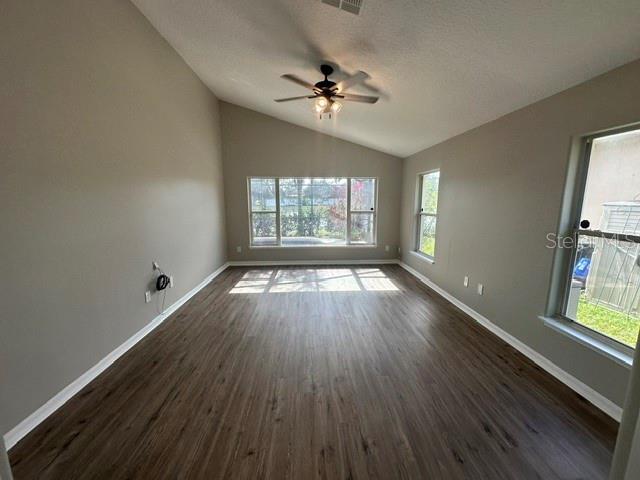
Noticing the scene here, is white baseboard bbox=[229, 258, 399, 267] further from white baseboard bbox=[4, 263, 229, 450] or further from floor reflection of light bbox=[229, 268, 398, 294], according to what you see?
white baseboard bbox=[4, 263, 229, 450]

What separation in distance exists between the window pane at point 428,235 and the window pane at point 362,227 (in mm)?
1120

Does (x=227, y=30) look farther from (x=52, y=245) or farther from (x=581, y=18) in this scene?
(x=581, y=18)

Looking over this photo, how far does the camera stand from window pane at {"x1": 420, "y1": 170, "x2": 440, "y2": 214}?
14.5ft

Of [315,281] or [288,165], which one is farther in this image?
[288,165]

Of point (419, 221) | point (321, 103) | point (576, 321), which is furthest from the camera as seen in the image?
point (419, 221)

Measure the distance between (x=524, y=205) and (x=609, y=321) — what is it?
107cm

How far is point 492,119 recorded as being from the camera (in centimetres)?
283

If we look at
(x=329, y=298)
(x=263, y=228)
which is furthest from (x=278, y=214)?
(x=329, y=298)

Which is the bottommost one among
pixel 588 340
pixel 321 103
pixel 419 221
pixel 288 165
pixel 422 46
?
pixel 588 340

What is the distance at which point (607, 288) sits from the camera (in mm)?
1921

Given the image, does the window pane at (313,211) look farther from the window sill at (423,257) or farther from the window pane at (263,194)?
the window sill at (423,257)

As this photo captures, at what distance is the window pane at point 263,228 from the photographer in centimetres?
561

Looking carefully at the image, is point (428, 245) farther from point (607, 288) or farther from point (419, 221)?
point (607, 288)

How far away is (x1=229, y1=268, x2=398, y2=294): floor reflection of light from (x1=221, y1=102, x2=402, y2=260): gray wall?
57cm
